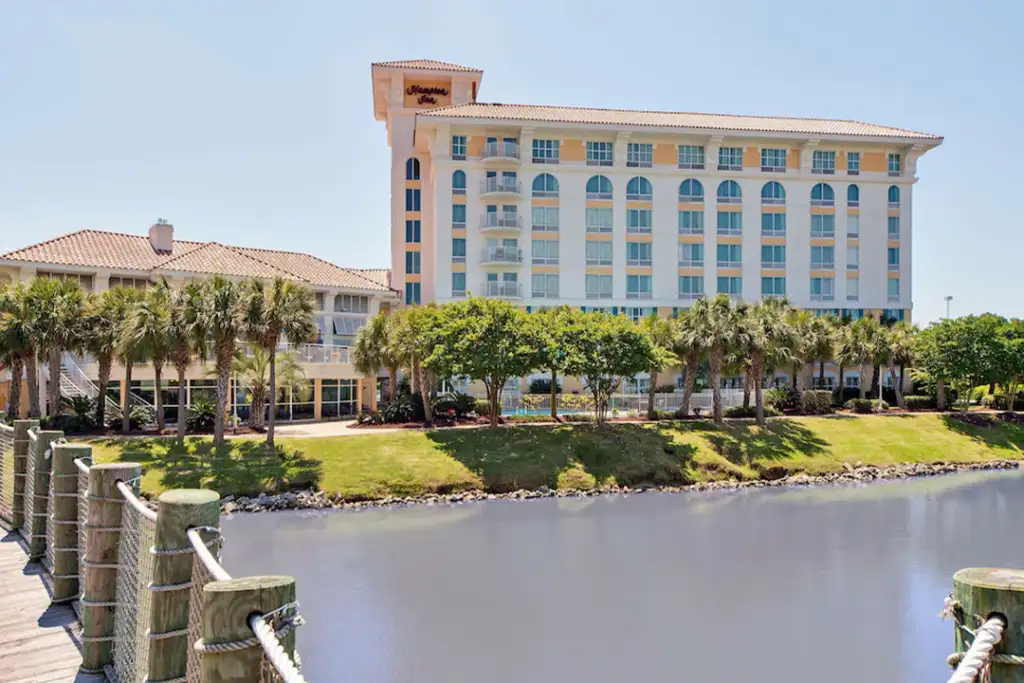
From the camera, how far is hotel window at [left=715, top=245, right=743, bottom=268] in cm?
5997

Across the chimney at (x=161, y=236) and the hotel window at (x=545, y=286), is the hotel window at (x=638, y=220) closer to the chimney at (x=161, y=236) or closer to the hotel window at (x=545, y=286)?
the hotel window at (x=545, y=286)

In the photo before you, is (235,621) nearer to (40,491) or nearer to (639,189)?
(40,491)

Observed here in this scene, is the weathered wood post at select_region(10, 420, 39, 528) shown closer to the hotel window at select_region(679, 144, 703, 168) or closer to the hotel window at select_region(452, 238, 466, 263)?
the hotel window at select_region(452, 238, 466, 263)

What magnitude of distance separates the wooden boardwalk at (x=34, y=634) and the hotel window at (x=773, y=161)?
59296 mm

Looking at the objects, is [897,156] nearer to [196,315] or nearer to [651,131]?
[651,131]

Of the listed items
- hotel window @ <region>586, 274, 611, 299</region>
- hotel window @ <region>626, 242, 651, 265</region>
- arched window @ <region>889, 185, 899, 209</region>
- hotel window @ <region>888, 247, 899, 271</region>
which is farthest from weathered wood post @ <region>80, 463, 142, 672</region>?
arched window @ <region>889, 185, 899, 209</region>

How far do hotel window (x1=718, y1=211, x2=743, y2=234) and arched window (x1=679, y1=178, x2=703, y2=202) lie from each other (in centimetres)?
225

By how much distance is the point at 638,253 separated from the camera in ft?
193

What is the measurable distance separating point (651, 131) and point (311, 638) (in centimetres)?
5016

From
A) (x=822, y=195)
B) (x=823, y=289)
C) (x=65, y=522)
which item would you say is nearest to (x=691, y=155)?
(x=822, y=195)

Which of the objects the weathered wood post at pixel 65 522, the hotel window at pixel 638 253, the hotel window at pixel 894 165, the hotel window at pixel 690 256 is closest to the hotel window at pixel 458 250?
the hotel window at pixel 638 253

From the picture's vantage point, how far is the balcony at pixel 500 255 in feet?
185

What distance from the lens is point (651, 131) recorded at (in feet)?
191

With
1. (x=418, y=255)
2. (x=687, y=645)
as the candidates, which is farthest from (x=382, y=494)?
(x=418, y=255)
